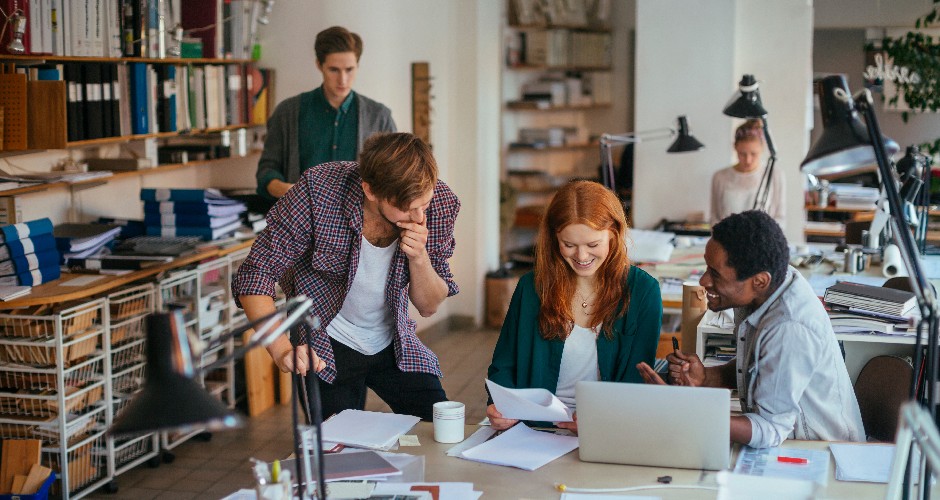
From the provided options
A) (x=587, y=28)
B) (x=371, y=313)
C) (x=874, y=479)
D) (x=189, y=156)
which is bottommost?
(x=874, y=479)

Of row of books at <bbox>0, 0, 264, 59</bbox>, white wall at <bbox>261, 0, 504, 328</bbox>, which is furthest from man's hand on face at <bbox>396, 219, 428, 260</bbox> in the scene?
white wall at <bbox>261, 0, 504, 328</bbox>

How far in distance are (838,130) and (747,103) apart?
3120 millimetres

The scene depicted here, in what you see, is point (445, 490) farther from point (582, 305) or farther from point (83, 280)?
point (83, 280)

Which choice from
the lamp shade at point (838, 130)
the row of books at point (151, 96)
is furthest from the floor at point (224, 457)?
the lamp shade at point (838, 130)

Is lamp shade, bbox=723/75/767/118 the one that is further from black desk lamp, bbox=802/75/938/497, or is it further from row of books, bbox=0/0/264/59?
black desk lamp, bbox=802/75/938/497

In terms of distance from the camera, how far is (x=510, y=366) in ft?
9.55

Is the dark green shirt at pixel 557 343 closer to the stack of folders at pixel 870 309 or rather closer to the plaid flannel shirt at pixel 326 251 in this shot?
the plaid flannel shirt at pixel 326 251

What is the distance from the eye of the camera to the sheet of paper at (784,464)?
2236mm

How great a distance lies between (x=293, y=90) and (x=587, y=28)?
386 centimetres

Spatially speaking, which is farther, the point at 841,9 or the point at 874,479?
the point at 841,9

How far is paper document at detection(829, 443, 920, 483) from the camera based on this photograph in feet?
7.29

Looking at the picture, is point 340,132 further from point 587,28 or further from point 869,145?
point 587,28

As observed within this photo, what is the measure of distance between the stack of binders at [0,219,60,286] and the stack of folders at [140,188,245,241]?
0.67m

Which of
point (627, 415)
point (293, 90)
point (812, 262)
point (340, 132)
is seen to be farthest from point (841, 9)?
point (627, 415)
